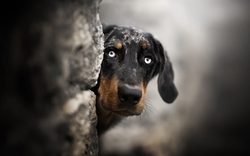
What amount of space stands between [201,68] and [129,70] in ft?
13.9

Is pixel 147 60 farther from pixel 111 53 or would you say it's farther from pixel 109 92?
pixel 109 92

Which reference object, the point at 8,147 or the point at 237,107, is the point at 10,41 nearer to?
the point at 8,147

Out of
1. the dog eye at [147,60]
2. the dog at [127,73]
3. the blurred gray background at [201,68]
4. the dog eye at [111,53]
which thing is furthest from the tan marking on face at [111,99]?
the blurred gray background at [201,68]

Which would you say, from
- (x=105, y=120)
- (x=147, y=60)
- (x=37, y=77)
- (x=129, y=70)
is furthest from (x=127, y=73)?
(x=37, y=77)

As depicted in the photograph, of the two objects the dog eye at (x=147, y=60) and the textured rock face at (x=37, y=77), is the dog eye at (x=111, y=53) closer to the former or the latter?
the dog eye at (x=147, y=60)

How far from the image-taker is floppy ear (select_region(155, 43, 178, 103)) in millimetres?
3643

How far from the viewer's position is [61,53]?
157cm

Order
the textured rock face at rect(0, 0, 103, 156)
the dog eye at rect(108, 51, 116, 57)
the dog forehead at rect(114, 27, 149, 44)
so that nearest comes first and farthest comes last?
the textured rock face at rect(0, 0, 103, 156), the dog eye at rect(108, 51, 116, 57), the dog forehead at rect(114, 27, 149, 44)

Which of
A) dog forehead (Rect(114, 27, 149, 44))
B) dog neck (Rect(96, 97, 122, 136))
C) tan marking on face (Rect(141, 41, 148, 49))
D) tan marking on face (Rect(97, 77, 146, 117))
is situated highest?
dog forehead (Rect(114, 27, 149, 44))

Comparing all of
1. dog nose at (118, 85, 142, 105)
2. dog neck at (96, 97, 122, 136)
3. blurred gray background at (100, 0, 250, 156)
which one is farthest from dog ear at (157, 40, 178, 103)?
blurred gray background at (100, 0, 250, 156)

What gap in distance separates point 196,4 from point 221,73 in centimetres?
202

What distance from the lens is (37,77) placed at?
4.71 feet

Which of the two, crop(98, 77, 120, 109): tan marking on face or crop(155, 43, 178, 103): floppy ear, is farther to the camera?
crop(155, 43, 178, 103): floppy ear

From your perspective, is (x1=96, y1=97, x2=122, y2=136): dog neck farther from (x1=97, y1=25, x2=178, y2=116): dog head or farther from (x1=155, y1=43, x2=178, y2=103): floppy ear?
(x1=155, y1=43, x2=178, y2=103): floppy ear
